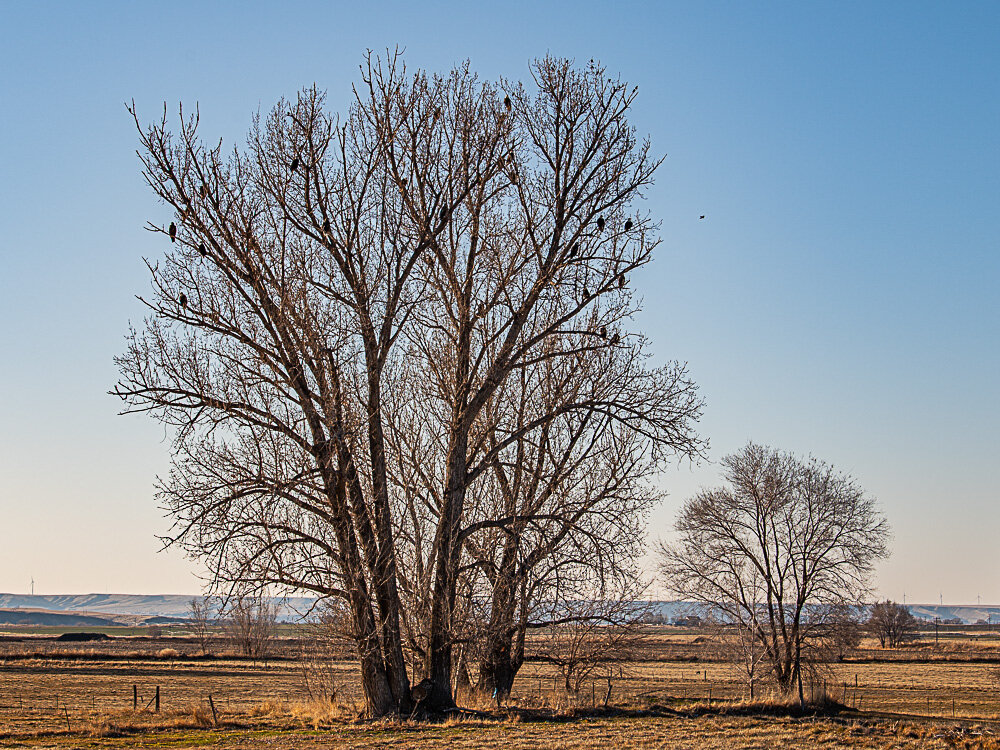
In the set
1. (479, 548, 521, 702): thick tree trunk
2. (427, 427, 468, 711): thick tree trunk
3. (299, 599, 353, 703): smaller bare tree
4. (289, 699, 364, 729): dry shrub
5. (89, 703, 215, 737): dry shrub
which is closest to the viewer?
(289, 699, 364, 729): dry shrub

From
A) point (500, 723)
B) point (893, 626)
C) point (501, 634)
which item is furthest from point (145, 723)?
point (893, 626)

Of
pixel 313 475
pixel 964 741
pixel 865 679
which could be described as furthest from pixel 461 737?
pixel 865 679

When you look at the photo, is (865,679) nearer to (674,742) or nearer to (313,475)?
(674,742)

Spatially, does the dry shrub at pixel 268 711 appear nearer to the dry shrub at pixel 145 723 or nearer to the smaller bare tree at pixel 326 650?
the dry shrub at pixel 145 723

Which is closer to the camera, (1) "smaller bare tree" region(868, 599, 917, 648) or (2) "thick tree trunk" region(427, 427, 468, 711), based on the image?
(2) "thick tree trunk" region(427, 427, 468, 711)

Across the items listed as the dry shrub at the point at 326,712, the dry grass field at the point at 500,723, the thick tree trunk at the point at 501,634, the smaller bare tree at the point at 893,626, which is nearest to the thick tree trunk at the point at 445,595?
the dry grass field at the point at 500,723

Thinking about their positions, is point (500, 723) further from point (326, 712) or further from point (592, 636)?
point (592, 636)

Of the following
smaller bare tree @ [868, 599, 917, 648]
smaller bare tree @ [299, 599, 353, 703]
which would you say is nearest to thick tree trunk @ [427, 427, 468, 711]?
smaller bare tree @ [299, 599, 353, 703]

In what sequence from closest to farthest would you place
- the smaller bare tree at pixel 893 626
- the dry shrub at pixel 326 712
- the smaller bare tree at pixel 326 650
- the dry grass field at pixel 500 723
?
1. the dry grass field at pixel 500 723
2. the dry shrub at pixel 326 712
3. the smaller bare tree at pixel 326 650
4. the smaller bare tree at pixel 893 626

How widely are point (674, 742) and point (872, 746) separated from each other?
4016 millimetres

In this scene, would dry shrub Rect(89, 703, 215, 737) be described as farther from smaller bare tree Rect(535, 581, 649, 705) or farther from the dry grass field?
smaller bare tree Rect(535, 581, 649, 705)

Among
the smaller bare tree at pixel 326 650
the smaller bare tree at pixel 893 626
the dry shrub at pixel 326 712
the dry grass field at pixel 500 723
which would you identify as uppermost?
the smaller bare tree at pixel 326 650

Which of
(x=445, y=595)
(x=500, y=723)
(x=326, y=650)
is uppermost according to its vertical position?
(x=445, y=595)

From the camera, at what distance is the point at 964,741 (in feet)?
57.9
